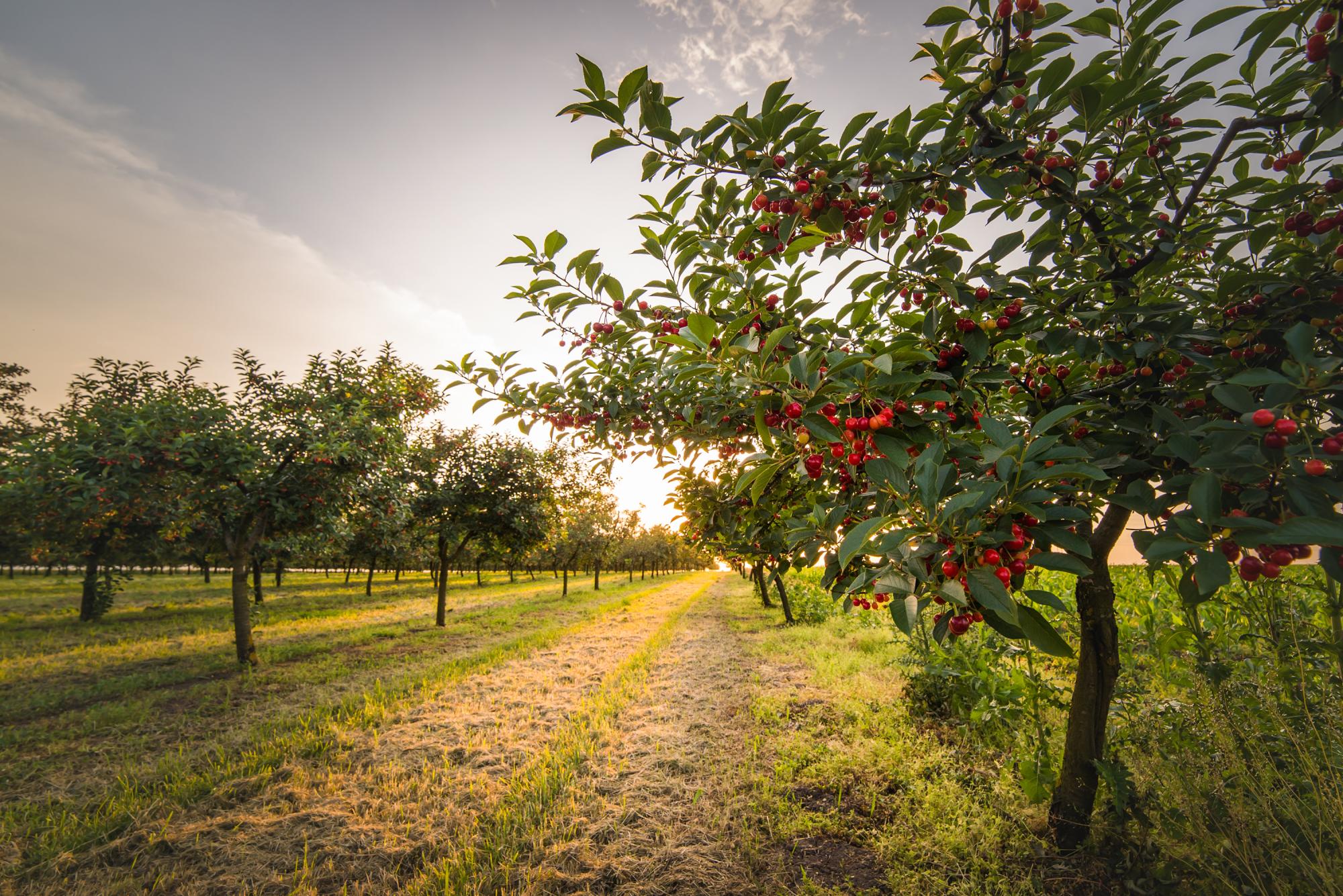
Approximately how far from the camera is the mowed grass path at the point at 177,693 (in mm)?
3996

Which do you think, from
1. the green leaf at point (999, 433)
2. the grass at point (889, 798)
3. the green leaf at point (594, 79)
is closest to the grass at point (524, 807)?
the grass at point (889, 798)

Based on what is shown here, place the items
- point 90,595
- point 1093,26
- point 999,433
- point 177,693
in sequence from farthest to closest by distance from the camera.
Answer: point 90,595 < point 177,693 < point 1093,26 < point 999,433

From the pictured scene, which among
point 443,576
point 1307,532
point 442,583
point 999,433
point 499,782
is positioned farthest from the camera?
point 442,583

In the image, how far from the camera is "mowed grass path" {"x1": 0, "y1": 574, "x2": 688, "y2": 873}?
13.1ft

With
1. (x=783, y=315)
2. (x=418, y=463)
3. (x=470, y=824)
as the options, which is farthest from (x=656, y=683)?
(x=418, y=463)

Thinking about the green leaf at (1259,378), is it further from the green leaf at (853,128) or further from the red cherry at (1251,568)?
the green leaf at (853,128)

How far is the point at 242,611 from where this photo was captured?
816cm

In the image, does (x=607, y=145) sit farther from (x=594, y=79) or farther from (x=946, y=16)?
(x=946, y=16)

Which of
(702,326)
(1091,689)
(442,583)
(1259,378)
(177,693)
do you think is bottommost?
(177,693)

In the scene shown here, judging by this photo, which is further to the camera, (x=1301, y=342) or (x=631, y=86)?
(x=631, y=86)

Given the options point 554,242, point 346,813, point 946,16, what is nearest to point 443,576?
point 346,813

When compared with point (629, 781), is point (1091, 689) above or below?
above

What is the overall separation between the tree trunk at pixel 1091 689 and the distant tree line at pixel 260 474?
320 centimetres

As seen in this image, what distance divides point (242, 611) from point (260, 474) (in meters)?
2.60
